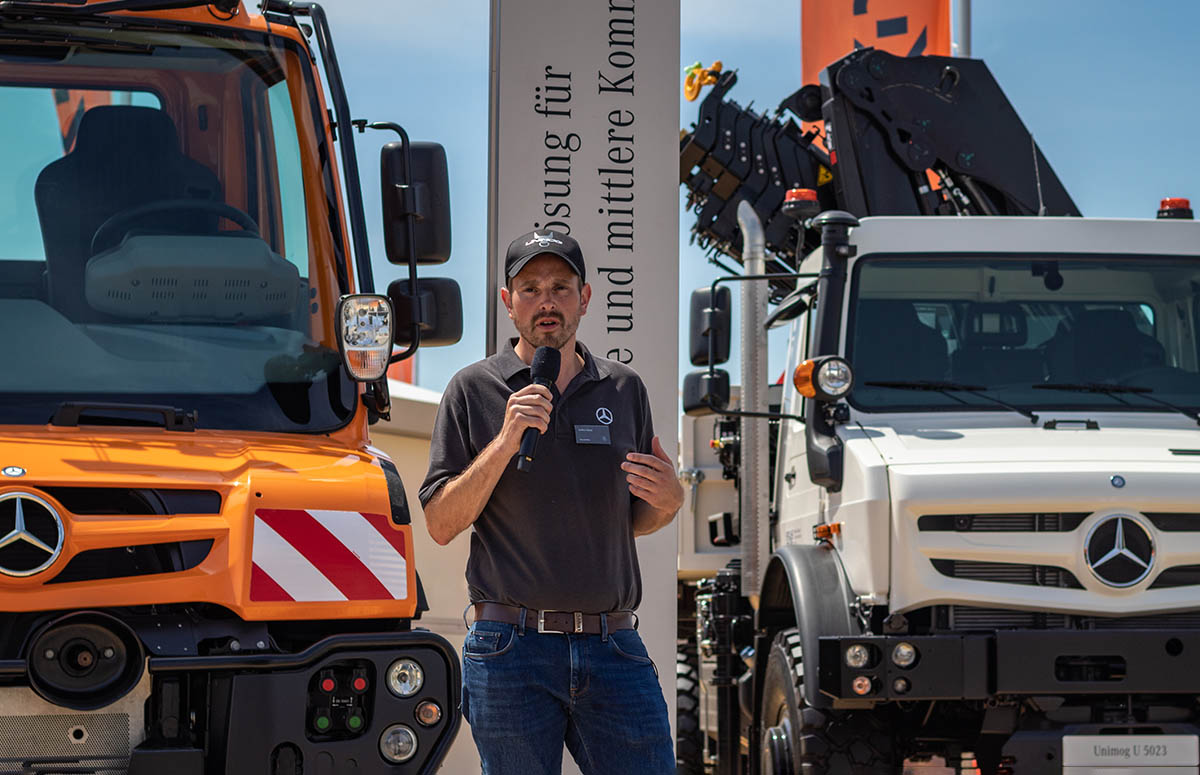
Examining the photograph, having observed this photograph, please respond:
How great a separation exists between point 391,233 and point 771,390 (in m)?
4.26

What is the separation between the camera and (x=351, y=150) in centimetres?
469

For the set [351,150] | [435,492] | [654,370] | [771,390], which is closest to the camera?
[435,492]

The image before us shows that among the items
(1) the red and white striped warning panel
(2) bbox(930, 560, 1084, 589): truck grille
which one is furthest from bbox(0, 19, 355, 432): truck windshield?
(2) bbox(930, 560, 1084, 589): truck grille

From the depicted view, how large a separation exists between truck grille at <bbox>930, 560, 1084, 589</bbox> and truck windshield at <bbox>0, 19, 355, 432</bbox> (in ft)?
8.61

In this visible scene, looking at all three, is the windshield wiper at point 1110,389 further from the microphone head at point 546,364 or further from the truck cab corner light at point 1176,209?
the microphone head at point 546,364

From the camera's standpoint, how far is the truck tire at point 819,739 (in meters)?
5.99

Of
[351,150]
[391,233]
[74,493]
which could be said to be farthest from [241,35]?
[74,493]

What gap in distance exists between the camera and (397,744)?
12.1 feet

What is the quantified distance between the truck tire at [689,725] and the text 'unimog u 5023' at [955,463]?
0.75 metres

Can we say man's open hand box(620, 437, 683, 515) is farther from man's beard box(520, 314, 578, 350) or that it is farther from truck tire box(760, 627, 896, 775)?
truck tire box(760, 627, 896, 775)

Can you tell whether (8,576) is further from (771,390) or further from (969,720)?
(771,390)

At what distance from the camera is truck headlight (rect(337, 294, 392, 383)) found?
4.32 meters

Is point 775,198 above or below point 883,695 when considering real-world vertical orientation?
above

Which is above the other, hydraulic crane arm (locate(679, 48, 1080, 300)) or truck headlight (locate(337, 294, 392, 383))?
hydraulic crane arm (locate(679, 48, 1080, 300))
